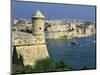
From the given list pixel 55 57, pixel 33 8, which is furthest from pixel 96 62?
pixel 33 8

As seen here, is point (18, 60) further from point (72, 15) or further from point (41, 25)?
point (72, 15)

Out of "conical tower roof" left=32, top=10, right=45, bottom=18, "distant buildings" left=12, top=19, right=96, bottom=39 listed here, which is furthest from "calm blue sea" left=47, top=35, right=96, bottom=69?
"conical tower roof" left=32, top=10, right=45, bottom=18

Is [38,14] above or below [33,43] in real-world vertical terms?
above

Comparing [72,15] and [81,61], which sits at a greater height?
[72,15]

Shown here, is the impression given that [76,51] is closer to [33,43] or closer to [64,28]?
[64,28]

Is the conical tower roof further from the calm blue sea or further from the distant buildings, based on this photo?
the calm blue sea

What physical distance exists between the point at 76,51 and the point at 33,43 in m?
0.55

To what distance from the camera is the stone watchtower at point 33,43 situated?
8.85ft

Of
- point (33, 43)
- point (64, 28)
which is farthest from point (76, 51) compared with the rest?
point (33, 43)

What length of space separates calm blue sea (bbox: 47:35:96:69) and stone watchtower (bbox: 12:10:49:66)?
9 centimetres

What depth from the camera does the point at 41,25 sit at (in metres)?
2.77

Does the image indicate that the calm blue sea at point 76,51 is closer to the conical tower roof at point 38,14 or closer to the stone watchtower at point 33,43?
the stone watchtower at point 33,43

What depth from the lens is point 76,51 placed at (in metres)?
2.94
